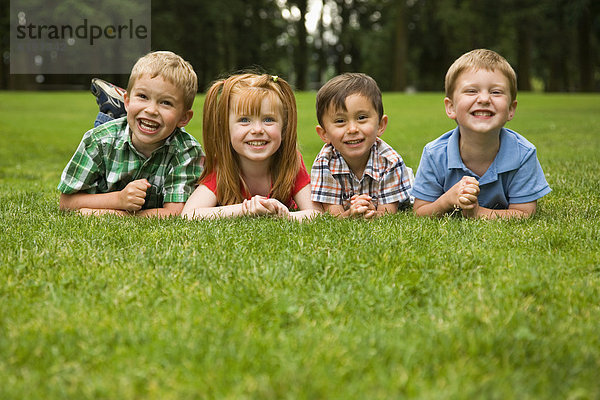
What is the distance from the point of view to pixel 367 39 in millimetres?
50562

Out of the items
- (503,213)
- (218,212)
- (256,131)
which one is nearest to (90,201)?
(218,212)

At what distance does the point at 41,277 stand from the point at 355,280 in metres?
1.55

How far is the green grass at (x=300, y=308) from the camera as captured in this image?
1.97m

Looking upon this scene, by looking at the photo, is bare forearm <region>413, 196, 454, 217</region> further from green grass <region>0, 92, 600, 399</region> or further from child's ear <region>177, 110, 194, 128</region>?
child's ear <region>177, 110, 194, 128</region>

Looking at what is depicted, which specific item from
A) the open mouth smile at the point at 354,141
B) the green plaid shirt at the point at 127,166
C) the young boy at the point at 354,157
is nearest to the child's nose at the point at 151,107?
the green plaid shirt at the point at 127,166

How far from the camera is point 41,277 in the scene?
2941 mm

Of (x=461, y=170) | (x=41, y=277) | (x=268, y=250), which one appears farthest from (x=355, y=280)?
(x=461, y=170)

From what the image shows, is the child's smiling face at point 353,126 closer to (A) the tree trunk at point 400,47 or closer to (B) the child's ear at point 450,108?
(B) the child's ear at point 450,108

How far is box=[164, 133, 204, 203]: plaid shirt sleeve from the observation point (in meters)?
4.81

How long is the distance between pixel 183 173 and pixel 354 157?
1.41 m

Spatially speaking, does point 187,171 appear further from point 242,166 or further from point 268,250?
point 268,250

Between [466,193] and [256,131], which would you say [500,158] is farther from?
[256,131]

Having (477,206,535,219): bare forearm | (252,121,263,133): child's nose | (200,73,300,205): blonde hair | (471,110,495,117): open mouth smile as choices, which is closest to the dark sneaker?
(200,73,300,205): blonde hair

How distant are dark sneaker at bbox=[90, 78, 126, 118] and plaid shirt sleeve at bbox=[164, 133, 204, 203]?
1039mm
